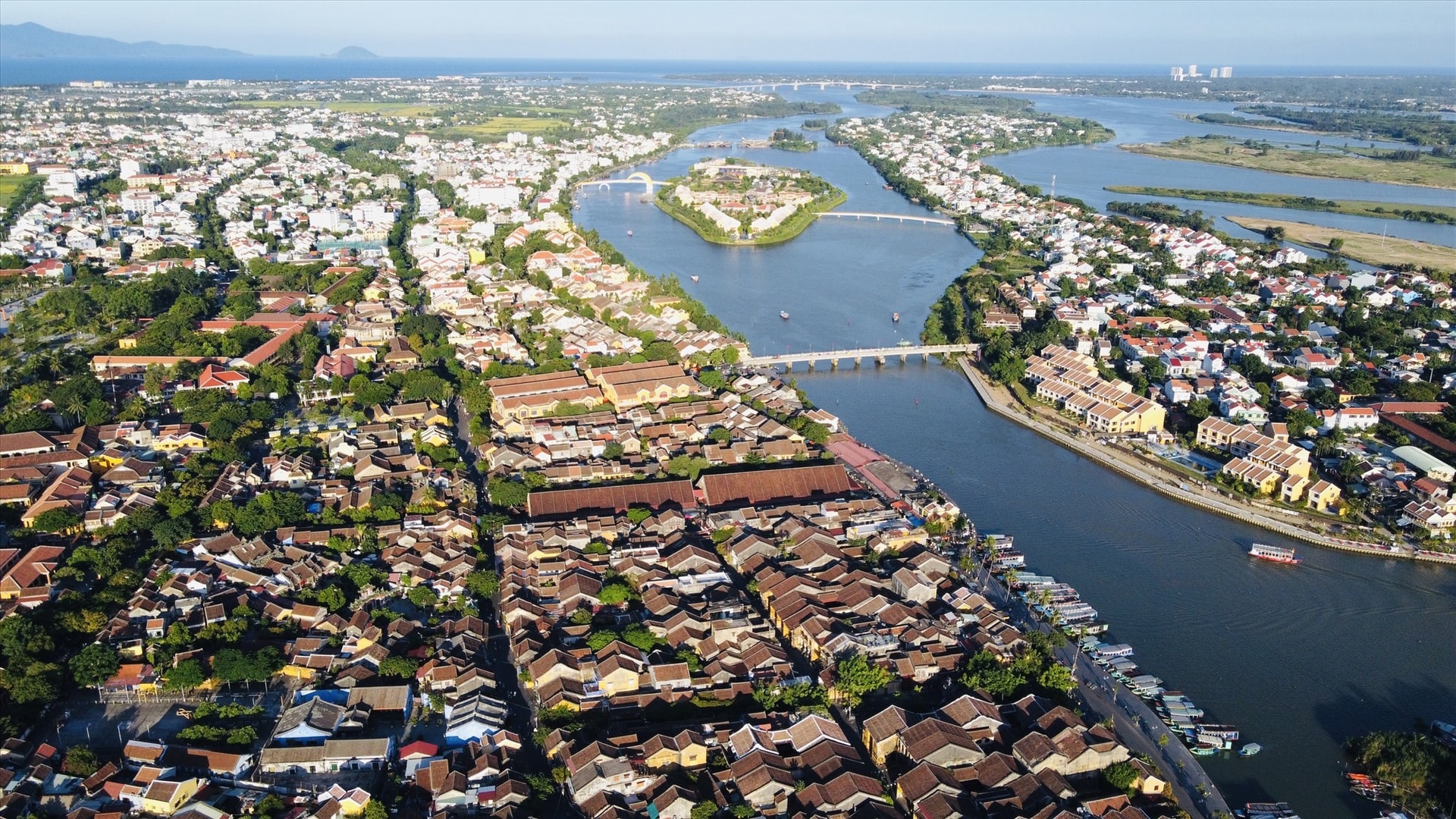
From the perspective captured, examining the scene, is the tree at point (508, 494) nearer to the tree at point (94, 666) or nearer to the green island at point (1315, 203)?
the tree at point (94, 666)

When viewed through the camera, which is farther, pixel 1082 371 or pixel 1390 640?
pixel 1082 371

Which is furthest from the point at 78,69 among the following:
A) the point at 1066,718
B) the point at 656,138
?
the point at 1066,718

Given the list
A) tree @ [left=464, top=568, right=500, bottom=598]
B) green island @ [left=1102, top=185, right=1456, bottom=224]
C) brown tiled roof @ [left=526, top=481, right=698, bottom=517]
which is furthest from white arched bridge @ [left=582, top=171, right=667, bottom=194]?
tree @ [left=464, top=568, right=500, bottom=598]

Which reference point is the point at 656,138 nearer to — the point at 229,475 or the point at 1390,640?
the point at 229,475

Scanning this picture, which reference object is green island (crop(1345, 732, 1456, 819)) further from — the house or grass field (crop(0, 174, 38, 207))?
grass field (crop(0, 174, 38, 207))

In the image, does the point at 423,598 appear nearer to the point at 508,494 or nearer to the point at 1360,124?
the point at 508,494

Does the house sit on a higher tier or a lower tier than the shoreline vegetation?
lower

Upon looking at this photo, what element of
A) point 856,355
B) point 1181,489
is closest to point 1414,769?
point 1181,489
